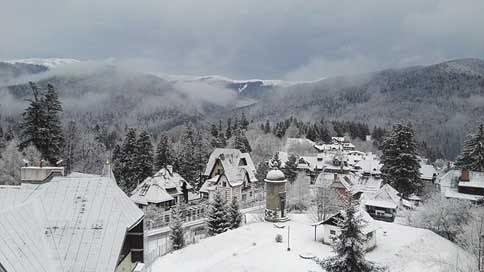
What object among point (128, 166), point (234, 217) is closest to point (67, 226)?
point (234, 217)

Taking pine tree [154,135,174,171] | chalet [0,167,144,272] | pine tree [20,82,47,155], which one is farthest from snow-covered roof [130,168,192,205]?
chalet [0,167,144,272]

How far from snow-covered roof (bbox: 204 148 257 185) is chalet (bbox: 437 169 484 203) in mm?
22115

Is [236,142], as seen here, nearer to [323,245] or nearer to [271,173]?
[271,173]

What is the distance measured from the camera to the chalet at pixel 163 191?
3712 centimetres

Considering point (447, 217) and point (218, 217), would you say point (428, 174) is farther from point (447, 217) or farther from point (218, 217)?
point (218, 217)

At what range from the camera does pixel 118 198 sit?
411 inches

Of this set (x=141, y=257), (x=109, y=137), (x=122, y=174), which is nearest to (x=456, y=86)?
(x=109, y=137)

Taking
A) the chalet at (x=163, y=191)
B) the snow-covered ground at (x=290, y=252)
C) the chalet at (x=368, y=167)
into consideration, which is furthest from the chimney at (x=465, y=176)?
the chalet at (x=163, y=191)

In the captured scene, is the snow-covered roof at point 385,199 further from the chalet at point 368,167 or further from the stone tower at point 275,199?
the chalet at point 368,167

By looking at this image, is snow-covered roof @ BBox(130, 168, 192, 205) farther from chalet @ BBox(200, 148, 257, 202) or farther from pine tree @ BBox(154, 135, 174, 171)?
pine tree @ BBox(154, 135, 174, 171)

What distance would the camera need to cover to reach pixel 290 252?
2225 centimetres

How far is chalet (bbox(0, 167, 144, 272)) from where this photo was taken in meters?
8.75

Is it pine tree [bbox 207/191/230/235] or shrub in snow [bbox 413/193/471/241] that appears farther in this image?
pine tree [bbox 207/191/230/235]

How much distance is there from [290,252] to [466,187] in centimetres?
2405
